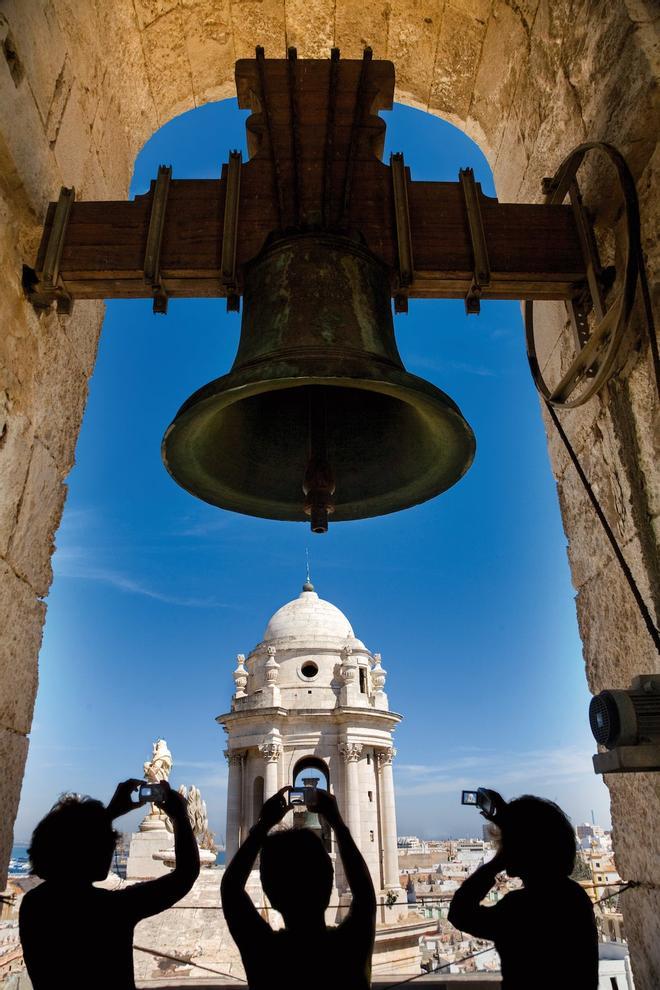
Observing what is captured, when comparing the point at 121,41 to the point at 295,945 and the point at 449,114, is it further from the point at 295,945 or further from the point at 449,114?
the point at 295,945

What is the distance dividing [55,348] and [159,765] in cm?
1280

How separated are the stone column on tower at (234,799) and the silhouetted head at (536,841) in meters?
19.3

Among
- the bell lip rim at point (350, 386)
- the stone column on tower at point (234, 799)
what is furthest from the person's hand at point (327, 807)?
the stone column on tower at point (234, 799)

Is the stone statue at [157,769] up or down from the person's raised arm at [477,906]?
up

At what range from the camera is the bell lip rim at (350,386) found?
224cm

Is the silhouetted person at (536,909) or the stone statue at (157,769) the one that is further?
the stone statue at (157,769)

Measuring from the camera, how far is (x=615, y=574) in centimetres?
272

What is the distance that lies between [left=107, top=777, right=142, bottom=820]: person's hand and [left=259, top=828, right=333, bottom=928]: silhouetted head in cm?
46

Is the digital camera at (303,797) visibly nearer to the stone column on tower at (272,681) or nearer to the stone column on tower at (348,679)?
the stone column on tower at (272,681)

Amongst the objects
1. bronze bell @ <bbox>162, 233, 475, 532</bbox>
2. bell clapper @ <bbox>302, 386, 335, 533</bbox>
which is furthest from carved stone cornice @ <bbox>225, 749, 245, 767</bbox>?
bell clapper @ <bbox>302, 386, 335, 533</bbox>

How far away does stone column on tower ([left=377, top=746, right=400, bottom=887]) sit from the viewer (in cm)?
1966

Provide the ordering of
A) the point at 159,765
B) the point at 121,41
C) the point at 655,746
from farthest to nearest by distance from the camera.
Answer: the point at 159,765
the point at 121,41
the point at 655,746

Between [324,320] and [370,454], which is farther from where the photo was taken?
[370,454]

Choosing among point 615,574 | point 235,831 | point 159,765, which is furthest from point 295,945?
point 235,831
